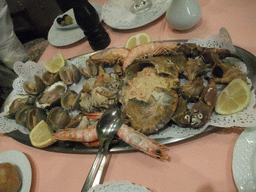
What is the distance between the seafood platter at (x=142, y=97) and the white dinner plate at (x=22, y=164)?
4.7 inches

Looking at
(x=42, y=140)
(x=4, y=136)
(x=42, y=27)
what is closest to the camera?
(x=42, y=140)

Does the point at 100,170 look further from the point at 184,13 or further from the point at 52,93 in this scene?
the point at 184,13

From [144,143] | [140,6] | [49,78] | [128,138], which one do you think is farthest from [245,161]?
[140,6]

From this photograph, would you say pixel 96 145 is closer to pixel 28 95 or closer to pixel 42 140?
pixel 42 140

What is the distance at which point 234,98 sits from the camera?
2.99 feet

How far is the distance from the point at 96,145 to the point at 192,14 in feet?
4.00

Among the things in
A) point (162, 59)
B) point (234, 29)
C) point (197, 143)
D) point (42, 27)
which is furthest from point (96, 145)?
point (42, 27)

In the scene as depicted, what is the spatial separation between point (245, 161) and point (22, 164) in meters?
1.36

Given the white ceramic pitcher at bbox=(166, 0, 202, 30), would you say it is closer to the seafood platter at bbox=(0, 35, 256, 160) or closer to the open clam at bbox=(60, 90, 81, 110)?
the seafood platter at bbox=(0, 35, 256, 160)

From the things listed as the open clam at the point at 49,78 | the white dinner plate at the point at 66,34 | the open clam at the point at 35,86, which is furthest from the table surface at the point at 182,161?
the white dinner plate at the point at 66,34

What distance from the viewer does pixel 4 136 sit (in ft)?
4.96

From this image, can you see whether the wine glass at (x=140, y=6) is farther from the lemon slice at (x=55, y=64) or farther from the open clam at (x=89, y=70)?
the lemon slice at (x=55, y=64)

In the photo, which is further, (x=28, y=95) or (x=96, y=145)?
(x=28, y=95)

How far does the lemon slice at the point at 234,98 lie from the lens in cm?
87
